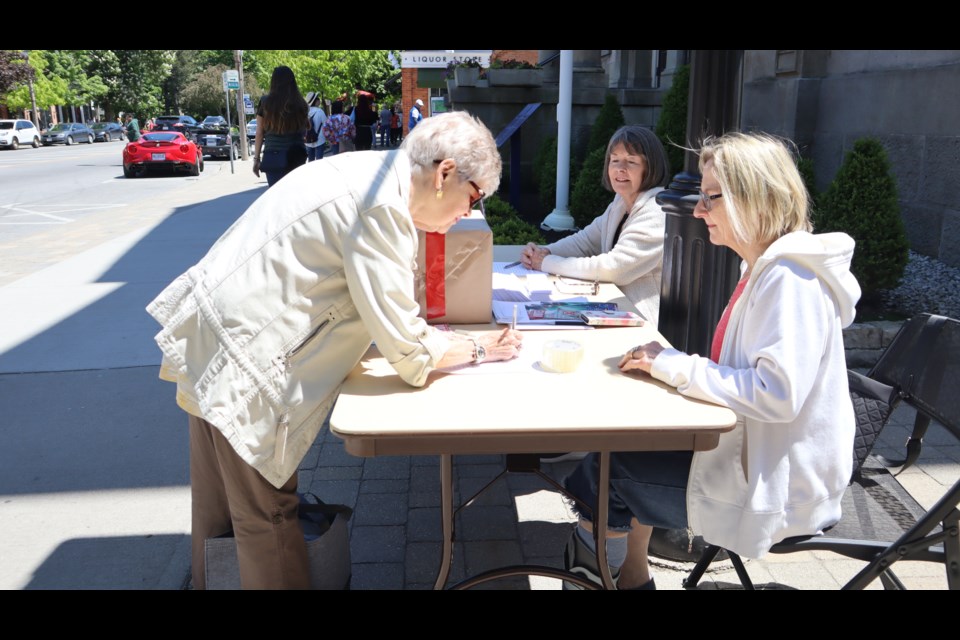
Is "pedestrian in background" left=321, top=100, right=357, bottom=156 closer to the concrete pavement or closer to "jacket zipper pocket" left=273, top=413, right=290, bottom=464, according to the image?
the concrete pavement

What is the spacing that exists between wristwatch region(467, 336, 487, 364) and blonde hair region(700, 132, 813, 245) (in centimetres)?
77

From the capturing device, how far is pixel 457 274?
278cm

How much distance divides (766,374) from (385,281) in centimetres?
96

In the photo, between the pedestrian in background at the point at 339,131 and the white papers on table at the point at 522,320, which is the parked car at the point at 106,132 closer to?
A: the pedestrian in background at the point at 339,131

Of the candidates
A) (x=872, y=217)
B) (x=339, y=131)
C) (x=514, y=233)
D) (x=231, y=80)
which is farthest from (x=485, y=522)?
(x=231, y=80)

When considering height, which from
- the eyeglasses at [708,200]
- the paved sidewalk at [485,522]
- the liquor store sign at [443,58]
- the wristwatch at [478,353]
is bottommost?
the paved sidewalk at [485,522]

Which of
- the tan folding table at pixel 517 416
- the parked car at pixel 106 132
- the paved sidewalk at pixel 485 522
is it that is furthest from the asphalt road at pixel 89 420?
the parked car at pixel 106 132

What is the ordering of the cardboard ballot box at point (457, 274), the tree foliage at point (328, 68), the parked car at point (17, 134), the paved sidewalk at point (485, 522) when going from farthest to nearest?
the parked car at point (17, 134)
the tree foliage at point (328, 68)
the paved sidewalk at point (485, 522)
the cardboard ballot box at point (457, 274)

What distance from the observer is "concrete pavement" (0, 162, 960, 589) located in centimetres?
302

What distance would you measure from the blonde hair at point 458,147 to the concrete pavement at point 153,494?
1543 mm

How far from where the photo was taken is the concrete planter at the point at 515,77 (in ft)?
37.2

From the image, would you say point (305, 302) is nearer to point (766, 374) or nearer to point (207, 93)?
point (766, 374)

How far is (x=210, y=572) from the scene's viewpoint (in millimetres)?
2410
